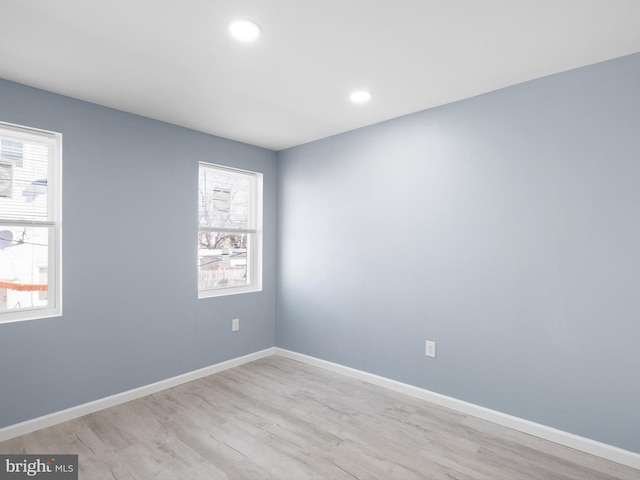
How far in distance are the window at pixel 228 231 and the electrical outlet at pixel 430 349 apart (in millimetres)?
2012

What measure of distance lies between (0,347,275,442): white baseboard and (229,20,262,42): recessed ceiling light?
2.84 metres

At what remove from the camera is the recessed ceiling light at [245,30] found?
1.80 metres

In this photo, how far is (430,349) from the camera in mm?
2936

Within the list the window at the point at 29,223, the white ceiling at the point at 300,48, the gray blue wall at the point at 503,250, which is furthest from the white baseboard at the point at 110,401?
the white ceiling at the point at 300,48

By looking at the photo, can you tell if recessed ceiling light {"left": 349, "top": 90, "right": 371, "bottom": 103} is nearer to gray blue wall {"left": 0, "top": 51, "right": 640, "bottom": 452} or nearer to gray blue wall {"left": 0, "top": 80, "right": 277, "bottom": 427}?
gray blue wall {"left": 0, "top": 51, "right": 640, "bottom": 452}

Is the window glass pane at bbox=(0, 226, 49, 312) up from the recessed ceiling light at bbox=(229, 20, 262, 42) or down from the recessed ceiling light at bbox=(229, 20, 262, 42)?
down

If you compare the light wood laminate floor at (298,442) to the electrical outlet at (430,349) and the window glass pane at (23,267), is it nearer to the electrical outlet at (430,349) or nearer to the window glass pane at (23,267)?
the electrical outlet at (430,349)

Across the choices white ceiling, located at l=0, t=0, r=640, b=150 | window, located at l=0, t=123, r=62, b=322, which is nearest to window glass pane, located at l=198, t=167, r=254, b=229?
white ceiling, located at l=0, t=0, r=640, b=150

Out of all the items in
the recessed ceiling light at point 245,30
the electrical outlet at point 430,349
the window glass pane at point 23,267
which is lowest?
the electrical outlet at point 430,349

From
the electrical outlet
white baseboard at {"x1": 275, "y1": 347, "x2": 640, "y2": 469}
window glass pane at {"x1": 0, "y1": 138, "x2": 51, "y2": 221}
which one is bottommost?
white baseboard at {"x1": 275, "y1": 347, "x2": 640, "y2": 469}

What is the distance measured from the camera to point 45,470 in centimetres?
207

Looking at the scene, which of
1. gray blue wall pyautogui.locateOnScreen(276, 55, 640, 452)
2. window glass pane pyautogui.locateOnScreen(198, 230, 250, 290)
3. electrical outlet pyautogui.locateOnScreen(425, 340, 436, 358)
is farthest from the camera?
window glass pane pyautogui.locateOnScreen(198, 230, 250, 290)

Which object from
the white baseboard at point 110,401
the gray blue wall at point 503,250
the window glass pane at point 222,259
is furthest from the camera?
the window glass pane at point 222,259

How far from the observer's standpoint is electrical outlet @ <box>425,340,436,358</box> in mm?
2914
